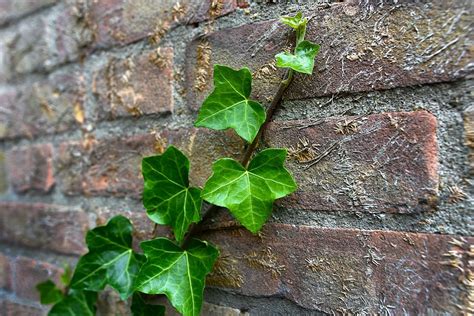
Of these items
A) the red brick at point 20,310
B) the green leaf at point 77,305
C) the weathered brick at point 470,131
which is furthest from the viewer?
the red brick at point 20,310

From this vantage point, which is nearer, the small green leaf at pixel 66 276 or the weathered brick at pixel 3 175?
the small green leaf at pixel 66 276

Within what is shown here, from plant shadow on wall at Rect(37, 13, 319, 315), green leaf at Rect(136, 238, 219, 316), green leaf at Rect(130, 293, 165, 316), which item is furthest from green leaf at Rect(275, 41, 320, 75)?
green leaf at Rect(130, 293, 165, 316)

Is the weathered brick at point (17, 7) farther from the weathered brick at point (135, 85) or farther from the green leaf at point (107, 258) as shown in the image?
the green leaf at point (107, 258)

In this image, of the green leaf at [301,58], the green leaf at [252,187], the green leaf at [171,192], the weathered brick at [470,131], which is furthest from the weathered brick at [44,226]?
the weathered brick at [470,131]

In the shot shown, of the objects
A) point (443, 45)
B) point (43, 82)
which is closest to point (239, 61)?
point (443, 45)

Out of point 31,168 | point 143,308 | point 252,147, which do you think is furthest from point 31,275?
point 252,147

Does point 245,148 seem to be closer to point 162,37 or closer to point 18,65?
point 162,37

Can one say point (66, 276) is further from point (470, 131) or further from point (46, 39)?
point (470, 131)
